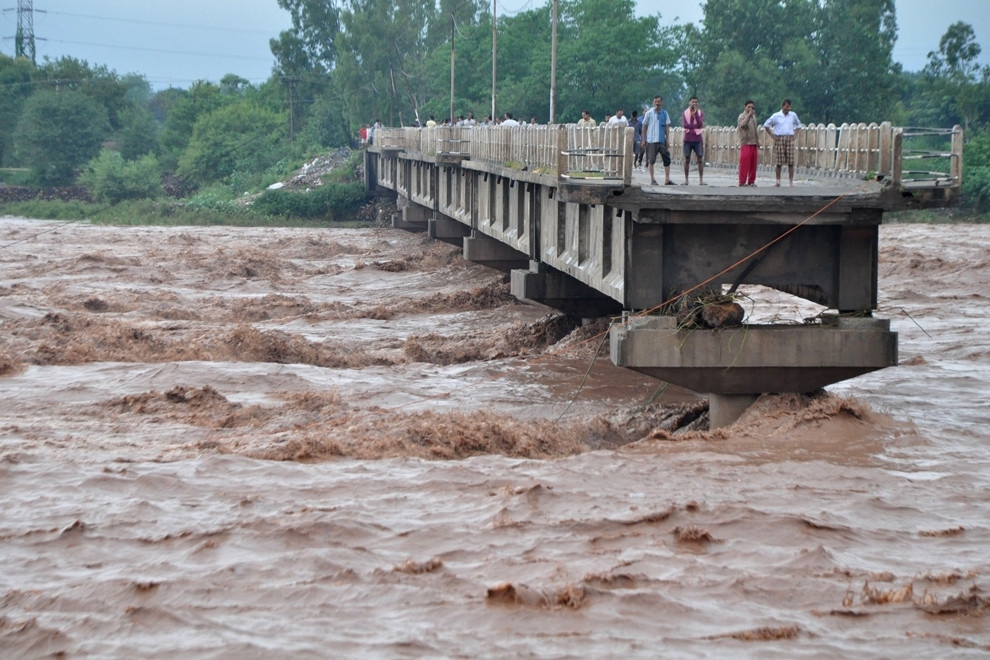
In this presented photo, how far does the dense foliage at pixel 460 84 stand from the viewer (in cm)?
6381

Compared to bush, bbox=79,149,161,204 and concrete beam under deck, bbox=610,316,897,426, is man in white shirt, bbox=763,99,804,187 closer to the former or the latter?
concrete beam under deck, bbox=610,316,897,426

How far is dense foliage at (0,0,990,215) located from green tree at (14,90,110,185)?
127mm

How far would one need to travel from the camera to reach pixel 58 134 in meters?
79.4

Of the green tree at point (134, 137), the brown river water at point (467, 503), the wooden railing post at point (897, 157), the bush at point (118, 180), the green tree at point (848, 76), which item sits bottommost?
the brown river water at point (467, 503)

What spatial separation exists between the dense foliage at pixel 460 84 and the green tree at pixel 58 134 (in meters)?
0.13

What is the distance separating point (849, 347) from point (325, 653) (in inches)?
304

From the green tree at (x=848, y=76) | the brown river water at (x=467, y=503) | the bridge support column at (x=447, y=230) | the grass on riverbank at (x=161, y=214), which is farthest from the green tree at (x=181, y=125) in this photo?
the brown river water at (x=467, y=503)

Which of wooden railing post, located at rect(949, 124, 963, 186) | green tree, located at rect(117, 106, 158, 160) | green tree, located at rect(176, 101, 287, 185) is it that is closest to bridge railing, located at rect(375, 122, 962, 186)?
wooden railing post, located at rect(949, 124, 963, 186)

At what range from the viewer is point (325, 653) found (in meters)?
6.93

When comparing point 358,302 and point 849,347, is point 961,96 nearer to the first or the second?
point 358,302

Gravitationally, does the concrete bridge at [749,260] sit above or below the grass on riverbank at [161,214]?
above

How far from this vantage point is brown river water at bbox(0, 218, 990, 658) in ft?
24.2

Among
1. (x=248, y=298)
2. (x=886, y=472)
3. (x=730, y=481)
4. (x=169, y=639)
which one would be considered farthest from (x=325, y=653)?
(x=248, y=298)

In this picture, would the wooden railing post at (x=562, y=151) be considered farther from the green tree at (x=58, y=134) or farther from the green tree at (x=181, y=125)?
the green tree at (x=181, y=125)
